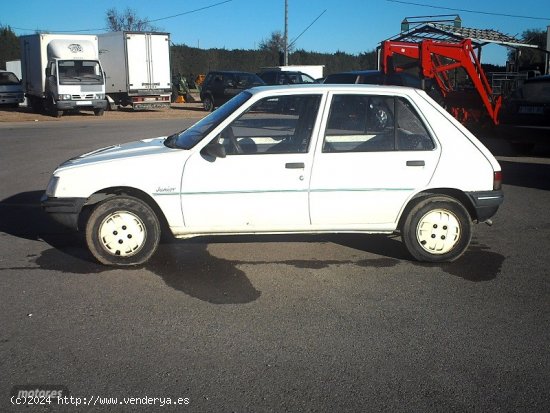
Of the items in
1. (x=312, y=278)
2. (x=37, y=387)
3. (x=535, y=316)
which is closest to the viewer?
(x=37, y=387)

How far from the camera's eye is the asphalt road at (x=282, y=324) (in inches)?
138

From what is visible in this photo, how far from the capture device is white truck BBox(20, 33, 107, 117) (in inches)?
976

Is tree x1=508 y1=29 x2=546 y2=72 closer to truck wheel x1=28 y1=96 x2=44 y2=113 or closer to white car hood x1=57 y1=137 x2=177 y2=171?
white car hood x1=57 y1=137 x2=177 y2=171

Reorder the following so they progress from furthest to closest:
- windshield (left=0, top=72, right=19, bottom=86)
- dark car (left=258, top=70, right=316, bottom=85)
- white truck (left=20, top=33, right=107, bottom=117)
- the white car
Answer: windshield (left=0, top=72, right=19, bottom=86)
dark car (left=258, top=70, right=316, bottom=85)
white truck (left=20, top=33, right=107, bottom=117)
the white car

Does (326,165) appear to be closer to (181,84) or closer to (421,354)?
(421,354)

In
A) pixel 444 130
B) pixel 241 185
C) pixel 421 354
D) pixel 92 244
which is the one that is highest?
pixel 444 130

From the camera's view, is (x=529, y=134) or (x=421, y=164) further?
(x=529, y=134)

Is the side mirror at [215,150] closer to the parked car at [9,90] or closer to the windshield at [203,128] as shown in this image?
the windshield at [203,128]

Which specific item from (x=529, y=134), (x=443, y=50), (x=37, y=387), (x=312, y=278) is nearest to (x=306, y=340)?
(x=312, y=278)

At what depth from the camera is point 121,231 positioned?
5.59m

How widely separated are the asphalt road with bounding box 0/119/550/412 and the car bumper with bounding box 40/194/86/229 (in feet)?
1.50

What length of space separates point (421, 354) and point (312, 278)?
1.63 metres

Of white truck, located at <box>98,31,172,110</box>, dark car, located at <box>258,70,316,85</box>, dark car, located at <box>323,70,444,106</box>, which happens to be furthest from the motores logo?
dark car, located at <box>323,70,444,106</box>

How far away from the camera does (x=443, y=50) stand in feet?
50.3
